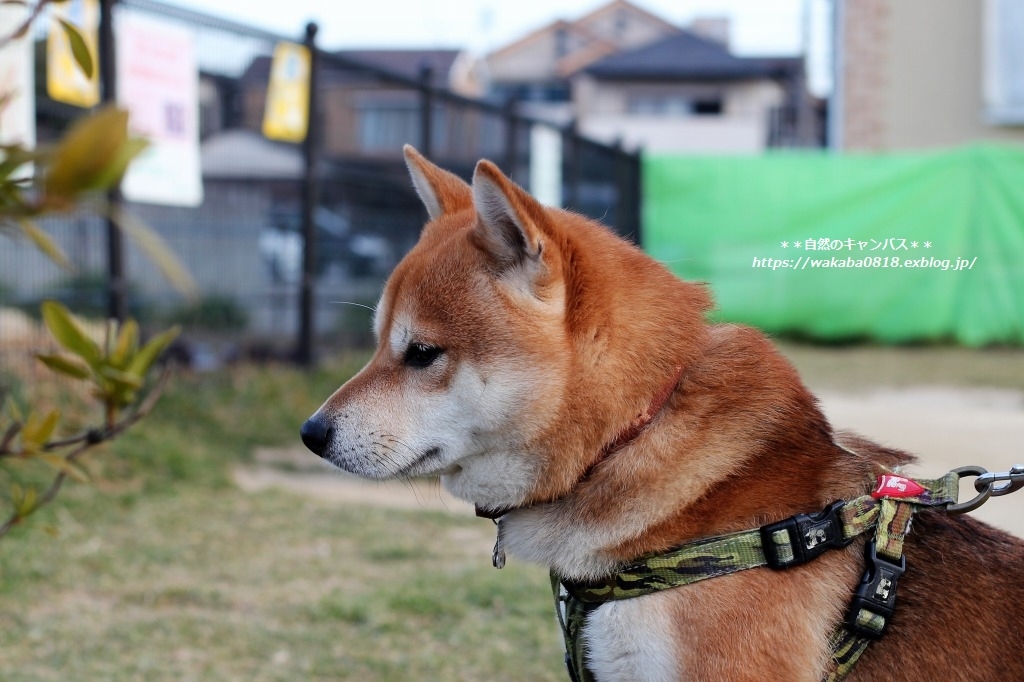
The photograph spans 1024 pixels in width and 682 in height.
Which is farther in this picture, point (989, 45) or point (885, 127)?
point (885, 127)

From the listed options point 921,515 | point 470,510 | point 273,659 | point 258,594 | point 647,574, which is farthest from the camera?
point 470,510

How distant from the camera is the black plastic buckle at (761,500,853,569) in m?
1.87

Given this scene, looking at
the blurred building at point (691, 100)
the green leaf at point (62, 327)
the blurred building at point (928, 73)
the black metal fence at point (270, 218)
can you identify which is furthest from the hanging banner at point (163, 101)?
the blurred building at point (691, 100)

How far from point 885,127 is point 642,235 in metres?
5.99

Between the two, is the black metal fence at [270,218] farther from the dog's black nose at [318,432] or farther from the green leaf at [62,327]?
the green leaf at [62,327]

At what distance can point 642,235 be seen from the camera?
45.4 feet

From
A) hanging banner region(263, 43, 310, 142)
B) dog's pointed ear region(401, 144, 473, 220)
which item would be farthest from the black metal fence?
dog's pointed ear region(401, 144, 473, 220)

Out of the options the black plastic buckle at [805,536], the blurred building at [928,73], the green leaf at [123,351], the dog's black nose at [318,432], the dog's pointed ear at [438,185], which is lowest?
the black plastic buckle at [805,536]

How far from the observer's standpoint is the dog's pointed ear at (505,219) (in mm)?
2035

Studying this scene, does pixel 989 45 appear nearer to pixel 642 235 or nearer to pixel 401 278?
pixel 642 235

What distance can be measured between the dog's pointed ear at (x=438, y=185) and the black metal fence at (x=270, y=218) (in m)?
2.16

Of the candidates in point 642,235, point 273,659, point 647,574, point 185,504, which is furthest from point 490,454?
point 642,235

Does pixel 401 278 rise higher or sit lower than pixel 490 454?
higher

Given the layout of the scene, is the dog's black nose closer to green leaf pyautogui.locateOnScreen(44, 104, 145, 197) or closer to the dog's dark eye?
the dog's dark eye
